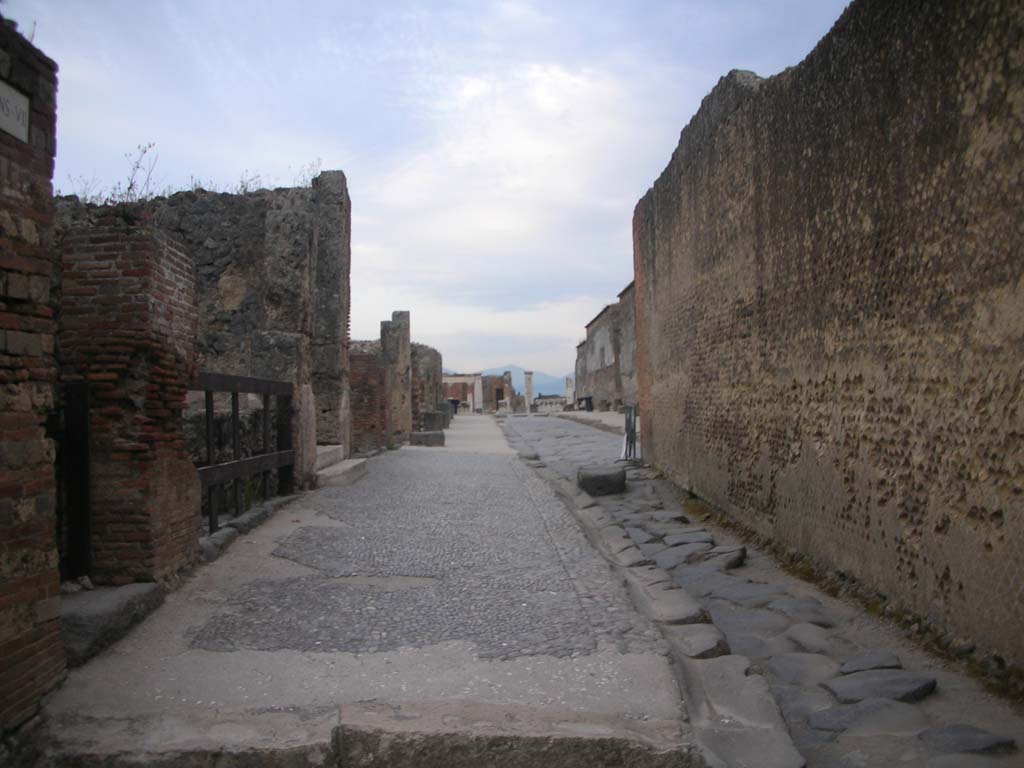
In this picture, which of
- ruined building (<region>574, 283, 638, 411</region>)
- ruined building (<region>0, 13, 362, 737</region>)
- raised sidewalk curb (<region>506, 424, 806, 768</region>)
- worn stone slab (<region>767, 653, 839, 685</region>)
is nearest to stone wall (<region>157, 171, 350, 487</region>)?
ruined building (<region>0, 13, 362, 737</region>)

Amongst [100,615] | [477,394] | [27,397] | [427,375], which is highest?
[427,375]

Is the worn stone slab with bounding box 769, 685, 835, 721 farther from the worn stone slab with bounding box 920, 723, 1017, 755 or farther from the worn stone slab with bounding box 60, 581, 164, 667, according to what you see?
the worn stone slab with bounding box 60, 581, 164, 667

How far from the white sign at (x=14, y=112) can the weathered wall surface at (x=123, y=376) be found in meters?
1.28

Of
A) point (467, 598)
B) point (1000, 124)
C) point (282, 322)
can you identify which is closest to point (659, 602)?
point (467, 598)

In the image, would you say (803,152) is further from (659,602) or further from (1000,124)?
(659,602)

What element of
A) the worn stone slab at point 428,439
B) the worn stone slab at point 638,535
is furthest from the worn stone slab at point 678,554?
the worn stone slab at point 428,439

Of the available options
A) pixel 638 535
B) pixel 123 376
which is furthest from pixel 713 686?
pixel 638 535

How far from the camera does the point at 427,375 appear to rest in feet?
87.6

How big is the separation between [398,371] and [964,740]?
48.1 feet

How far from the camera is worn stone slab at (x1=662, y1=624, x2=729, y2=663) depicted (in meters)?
3.41

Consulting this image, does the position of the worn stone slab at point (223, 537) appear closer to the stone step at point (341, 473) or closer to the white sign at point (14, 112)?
the stone step at point (341, 473)

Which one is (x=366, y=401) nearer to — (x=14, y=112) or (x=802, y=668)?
(x=802, y=668)

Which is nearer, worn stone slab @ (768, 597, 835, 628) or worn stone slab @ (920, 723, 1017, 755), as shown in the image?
worn stone slab @ (920, 723, 1017, 755)

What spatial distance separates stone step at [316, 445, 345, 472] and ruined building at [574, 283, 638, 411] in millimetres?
14746
